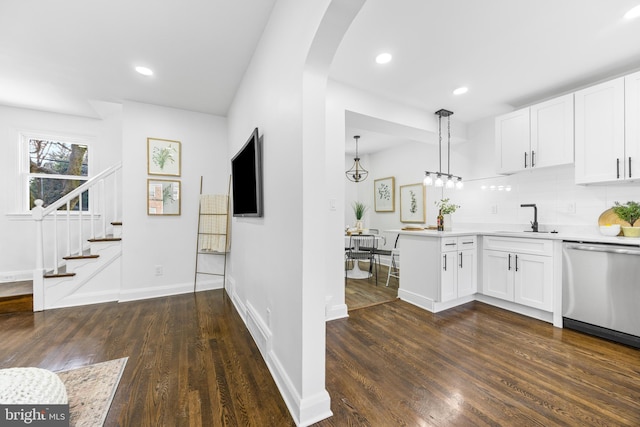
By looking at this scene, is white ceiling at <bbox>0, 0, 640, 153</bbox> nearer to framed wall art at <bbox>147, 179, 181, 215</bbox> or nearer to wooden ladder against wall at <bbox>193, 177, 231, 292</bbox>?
framed wall art at <bbox>147, 179, 181, 215</bbox>

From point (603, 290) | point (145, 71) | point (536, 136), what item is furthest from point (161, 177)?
point (603, 290)

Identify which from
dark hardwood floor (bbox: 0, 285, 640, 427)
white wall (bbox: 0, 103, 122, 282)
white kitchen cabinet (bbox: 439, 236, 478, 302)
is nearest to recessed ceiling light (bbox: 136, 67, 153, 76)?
white wall (bbox: 0, 103, 122, 282)

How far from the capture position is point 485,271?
3.39m

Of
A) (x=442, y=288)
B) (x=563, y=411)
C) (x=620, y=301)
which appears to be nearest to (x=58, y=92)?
(x=442, y=288)

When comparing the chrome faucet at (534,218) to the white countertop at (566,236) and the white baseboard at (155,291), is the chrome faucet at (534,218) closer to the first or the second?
the white countertop at (566,236)

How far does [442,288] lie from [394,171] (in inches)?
128

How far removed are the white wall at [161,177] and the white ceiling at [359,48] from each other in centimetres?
40

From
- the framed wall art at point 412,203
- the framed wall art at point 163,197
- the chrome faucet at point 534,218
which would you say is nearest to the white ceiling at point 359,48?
the framed wall art at point 163,197

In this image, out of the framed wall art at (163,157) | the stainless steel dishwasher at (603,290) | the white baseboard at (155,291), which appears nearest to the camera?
the stainless steel dishwasher at (603,290)

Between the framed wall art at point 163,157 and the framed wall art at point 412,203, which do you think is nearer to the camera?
the framed wall art at point 163,157

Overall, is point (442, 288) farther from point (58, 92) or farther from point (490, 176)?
point (58, 92)

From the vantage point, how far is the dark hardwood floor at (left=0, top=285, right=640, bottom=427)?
1.51 metres

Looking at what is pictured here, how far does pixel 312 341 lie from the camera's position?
1.49 metres

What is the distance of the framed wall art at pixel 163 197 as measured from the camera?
366cm
